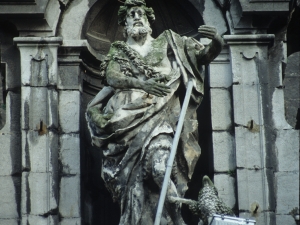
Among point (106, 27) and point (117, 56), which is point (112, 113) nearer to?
point (117, 56)

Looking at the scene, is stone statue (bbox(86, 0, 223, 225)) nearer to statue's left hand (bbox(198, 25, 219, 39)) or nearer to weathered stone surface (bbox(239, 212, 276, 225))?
statue's left hand (bbox(198, 25, 219, 39))

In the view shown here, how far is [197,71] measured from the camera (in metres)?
18.4

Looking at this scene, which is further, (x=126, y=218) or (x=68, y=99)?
(x=68, y=99)

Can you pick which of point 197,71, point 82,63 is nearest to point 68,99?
point 82,63

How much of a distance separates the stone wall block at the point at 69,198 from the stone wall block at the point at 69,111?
65cm

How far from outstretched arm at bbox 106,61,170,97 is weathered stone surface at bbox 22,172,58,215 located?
56.2 inches

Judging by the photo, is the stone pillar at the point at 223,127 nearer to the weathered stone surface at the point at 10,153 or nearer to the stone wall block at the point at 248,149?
the stone wall block at the point at 248,149

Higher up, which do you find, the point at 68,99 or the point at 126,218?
the point at 68,99

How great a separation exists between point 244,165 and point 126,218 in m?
1.74

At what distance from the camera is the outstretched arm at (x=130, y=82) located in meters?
17.8

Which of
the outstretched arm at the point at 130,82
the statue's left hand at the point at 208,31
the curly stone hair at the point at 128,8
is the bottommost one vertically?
the outstretched arm at the point at 130,82

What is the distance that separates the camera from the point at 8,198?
18.7 m

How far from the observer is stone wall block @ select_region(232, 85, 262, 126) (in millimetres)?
18797

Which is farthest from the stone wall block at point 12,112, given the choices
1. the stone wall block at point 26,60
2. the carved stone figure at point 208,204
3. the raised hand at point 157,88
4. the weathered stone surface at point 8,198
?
the carved stone figure at point 208,204
